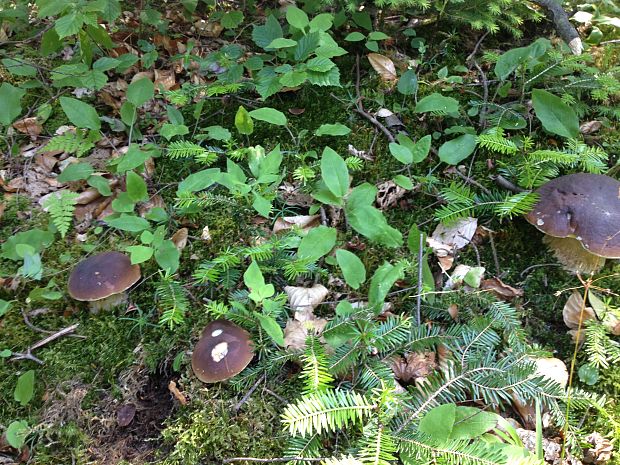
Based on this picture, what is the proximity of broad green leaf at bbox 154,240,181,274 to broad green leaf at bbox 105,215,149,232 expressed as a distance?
24 cm

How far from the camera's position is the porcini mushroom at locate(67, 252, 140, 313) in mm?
2689

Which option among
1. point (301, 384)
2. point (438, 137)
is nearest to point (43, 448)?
point (301, 384)

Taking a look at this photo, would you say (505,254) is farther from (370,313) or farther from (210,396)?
(210,396)

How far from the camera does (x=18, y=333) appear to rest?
2805 mm

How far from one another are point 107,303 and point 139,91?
5.61 ft

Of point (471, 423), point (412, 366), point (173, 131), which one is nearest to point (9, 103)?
point (173, 131)

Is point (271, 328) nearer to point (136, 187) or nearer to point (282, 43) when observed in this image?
point (136, 187)

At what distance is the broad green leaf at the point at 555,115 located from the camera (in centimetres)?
310

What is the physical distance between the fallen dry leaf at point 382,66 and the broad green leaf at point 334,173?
163 cm

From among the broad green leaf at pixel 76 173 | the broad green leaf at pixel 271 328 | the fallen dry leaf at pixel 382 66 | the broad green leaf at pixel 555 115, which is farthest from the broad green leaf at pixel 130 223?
the broad green leaf at pixel 555 115

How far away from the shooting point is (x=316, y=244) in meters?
2.57

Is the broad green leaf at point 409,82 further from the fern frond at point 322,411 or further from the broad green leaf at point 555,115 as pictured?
the fern frond at point 322,411

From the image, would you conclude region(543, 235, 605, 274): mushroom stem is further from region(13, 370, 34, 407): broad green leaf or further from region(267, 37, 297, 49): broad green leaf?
region(13, 370, 34, 407): broad green leaf

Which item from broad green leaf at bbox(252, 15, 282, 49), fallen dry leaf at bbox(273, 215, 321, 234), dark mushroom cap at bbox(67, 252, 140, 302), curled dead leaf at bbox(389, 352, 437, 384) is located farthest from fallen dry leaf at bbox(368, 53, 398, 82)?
dark mushroom cap at bbox(67, 252, 140, 302)
